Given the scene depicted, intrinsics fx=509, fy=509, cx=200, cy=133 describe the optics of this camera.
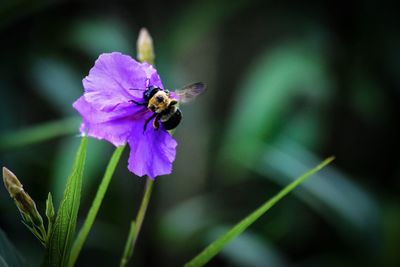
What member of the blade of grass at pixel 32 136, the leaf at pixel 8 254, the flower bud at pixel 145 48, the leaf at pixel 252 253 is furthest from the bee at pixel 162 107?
the leaf at pixel 252 253

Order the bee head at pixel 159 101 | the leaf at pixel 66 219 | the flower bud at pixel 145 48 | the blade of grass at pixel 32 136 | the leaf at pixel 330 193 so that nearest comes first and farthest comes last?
the leaf at pixel 66 219 < the bee head at pixel 159 101 < the flower bud at pixel 145 48 < the blade of grass at pixel 32 136 < the leaf at pixel 330 193

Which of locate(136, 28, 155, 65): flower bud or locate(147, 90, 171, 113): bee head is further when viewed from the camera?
locate(136, 28, 155, 65): flower bud

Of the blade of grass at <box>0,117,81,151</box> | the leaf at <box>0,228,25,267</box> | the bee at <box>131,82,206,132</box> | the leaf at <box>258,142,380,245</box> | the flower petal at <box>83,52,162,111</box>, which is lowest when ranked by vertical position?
the leaf at <box>258,142,380,245</box>

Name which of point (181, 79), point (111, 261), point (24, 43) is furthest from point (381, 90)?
point (24, 43)

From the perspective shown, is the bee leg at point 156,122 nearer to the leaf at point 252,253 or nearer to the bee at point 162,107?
the bee at point 162,107

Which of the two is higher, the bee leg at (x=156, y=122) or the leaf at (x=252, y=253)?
the bee leg at (x=156, y=122)

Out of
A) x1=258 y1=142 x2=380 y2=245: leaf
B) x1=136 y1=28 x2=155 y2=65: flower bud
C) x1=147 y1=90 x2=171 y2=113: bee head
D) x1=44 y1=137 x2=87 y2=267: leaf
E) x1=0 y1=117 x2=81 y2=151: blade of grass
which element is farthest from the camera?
x1=258 y1=142 x2=380 y2=245: leaf

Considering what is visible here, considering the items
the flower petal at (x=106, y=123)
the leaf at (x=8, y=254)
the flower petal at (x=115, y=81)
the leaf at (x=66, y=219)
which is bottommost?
the leaf at (x=8, y=254)

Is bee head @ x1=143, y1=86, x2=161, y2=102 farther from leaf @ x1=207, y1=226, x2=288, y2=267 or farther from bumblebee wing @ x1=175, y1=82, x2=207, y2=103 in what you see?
leaf @ x1=207, y1=226, x2=288, y2=267

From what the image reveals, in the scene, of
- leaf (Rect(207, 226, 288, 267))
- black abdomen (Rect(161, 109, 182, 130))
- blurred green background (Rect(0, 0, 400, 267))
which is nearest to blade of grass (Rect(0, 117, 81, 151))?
blurred green background (Rect(0, 0, 400, 267))
